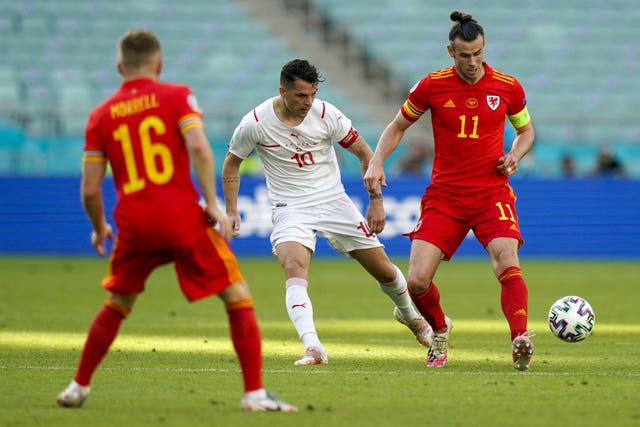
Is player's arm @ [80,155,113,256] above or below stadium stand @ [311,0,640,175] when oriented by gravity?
below

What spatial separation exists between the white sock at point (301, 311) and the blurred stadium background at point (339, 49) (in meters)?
16.4

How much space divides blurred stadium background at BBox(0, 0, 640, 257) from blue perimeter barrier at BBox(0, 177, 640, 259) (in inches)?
92.4

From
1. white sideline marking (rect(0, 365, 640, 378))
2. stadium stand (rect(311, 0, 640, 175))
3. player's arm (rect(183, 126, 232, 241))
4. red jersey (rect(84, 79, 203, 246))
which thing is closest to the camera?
player's arm (rect(183, 126, 232, 241))

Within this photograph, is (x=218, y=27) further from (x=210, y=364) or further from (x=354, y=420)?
(x=354, y=420)

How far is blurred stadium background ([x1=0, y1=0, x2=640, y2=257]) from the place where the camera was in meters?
27.3

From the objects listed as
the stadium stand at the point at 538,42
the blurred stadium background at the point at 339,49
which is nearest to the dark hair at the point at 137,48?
the blurred stadium background at the point at 339,49

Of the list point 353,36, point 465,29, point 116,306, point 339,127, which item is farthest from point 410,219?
point 116,306

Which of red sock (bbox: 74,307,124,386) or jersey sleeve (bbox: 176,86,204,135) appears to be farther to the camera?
red sock (bbox: 74,307,124,386)

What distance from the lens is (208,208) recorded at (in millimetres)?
6516

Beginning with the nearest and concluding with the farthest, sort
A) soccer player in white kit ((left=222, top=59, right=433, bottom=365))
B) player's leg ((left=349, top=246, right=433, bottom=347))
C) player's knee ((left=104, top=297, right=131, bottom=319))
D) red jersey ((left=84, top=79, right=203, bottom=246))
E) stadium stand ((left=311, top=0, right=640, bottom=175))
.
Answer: red jersey ((left=84, top=79, right=203, bottom=246))
player's knee ((left=104, top=297, right=131, bottom=319))
soccer player in white kit ((left=222, top=59, right=433, bottom=365))
player's leg ((left=349, top=246, right=433, bottom=347))
stadium stand ((left=311, top=0, right=640, bottom=175))

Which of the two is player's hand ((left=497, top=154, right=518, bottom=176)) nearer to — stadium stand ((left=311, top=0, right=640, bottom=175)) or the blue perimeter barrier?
the blue perimeter barrier

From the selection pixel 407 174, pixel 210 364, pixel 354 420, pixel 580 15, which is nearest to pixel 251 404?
pixel 354 420

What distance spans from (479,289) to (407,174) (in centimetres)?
681

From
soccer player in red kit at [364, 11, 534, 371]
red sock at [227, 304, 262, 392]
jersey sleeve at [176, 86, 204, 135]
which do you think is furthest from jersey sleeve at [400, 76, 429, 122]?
red sock at [227, 304, 262, 392]
